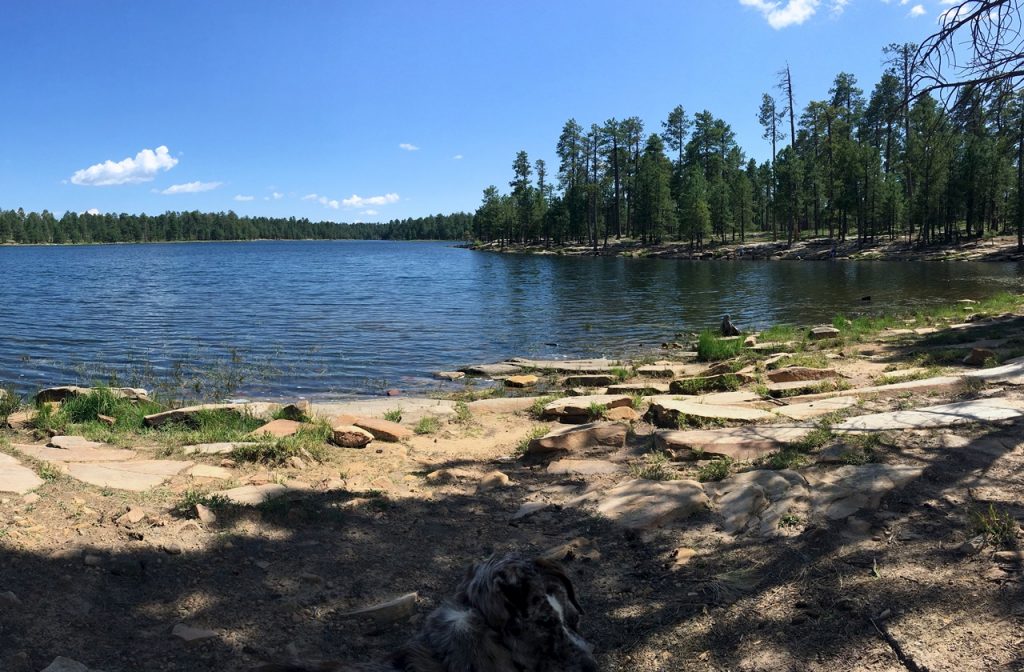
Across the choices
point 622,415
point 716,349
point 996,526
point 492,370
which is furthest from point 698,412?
point 492,370

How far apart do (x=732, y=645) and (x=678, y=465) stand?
2.76 meters

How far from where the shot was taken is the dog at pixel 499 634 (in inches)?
92.4

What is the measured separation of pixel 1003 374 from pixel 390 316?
2086cm

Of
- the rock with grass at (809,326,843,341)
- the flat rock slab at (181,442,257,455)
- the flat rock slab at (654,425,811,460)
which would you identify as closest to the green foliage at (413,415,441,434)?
the flat rock slab at (181,442,257,455)

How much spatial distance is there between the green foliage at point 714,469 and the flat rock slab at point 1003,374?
156 inches

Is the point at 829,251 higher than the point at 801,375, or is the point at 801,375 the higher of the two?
the point at 829,251

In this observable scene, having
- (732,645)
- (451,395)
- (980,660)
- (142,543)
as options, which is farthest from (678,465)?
(451,395)

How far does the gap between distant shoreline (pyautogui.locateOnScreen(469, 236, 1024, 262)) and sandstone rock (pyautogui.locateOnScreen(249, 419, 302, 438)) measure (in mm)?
54278

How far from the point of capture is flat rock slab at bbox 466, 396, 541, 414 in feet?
31.8

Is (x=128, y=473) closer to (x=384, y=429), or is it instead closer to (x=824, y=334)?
(x=384, y=429)

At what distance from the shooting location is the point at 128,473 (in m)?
5.79

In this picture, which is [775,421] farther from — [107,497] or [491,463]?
[107,497]

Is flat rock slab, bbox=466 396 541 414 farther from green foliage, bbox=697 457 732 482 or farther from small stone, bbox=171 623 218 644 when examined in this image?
small stone, bbox=171 623 218 644

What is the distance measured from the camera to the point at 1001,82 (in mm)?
7234
